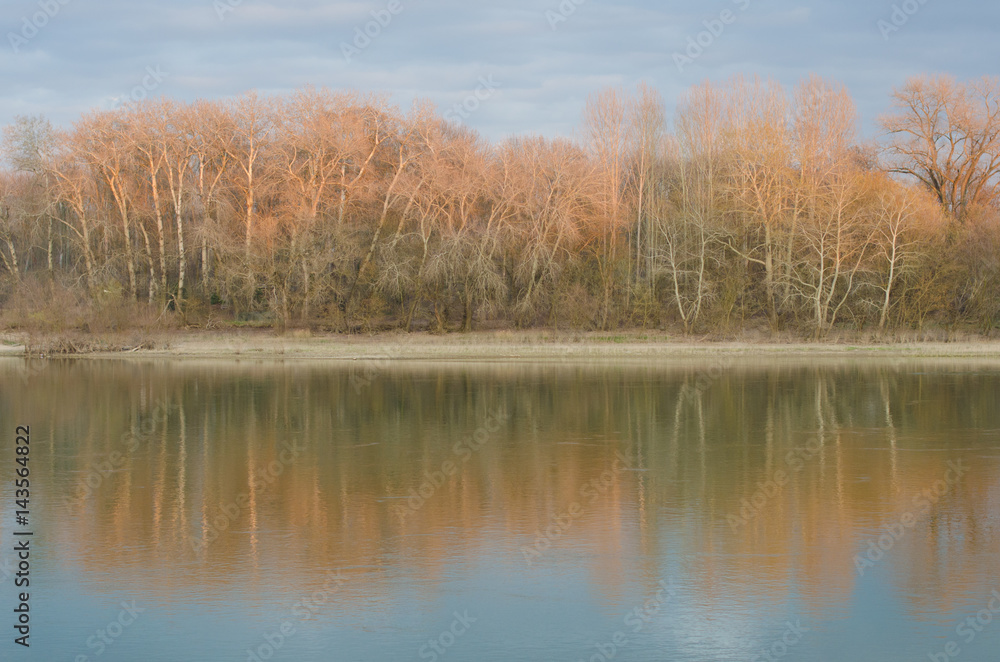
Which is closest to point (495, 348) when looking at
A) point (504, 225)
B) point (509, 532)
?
point (504, 225)

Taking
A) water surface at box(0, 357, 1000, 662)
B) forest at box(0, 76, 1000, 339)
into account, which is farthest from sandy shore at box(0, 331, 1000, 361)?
water surface at box(0, 357, 1000, 662)

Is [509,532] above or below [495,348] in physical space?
below

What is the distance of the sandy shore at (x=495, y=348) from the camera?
40.7 m

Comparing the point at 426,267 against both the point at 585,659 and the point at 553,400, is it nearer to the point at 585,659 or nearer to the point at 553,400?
the point at 553,400

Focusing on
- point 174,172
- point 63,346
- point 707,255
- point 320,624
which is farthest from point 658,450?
point 174,172

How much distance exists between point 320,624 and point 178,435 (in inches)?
432

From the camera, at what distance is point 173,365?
3606 centimetres

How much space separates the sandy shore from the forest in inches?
103

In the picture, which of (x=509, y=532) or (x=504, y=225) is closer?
(x=509, y=532)

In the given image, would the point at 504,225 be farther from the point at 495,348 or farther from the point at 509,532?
the point at 509,532

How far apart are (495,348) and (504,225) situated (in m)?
9.17

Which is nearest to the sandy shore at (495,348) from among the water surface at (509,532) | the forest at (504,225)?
the forest at (504,225)

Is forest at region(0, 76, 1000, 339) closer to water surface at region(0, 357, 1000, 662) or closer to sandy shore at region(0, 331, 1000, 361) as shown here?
sandy shore at region(0, 331, 1000, 361)

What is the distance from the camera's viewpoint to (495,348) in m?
42.1
